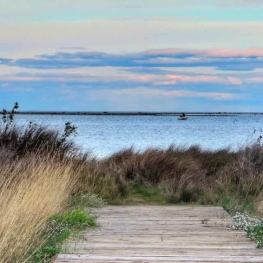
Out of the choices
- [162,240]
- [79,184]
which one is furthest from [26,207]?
[79,184]

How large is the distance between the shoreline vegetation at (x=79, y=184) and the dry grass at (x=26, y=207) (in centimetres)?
1

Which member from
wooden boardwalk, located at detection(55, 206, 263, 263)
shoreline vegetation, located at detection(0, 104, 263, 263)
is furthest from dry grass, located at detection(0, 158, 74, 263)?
wooden boardwalk, located at detection(55, 206, 263, 263)

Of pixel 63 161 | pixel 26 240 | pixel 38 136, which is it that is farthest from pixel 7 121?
pixel 26 240

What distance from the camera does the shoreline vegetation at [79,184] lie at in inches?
279

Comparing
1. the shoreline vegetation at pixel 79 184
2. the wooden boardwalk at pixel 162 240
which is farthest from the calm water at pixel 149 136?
the wooden boardwalk at pixel 162 240

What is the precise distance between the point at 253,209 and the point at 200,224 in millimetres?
2149

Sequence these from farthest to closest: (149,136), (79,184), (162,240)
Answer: (149,136), (79,184), (162,240)

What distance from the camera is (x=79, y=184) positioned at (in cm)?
1179

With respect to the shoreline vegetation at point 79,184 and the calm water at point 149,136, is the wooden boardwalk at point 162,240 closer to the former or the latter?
the shoreline vegetation at point 79,184

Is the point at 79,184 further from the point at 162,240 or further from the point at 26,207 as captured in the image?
the point at 162,240

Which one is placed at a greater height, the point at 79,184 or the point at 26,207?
the point at 26,207

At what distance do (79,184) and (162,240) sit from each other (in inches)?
190

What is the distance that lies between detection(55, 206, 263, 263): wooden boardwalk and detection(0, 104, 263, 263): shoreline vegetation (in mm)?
263

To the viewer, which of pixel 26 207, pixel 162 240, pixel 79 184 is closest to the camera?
pixel 162 240
